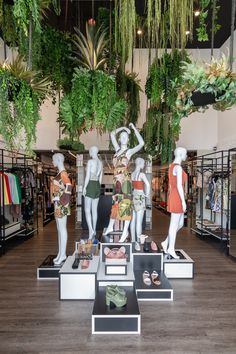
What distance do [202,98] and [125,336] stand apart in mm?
2313

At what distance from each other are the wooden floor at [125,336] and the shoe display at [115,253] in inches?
25.6

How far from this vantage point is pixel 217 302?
11.5ft

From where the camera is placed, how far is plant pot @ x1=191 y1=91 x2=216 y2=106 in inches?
90.6

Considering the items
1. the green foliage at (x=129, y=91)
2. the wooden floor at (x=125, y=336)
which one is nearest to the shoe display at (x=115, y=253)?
the wooden floor at (x=125, y=336)

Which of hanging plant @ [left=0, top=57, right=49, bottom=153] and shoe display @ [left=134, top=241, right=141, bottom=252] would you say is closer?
hanging plant @ [left=0, top=57, right=49, bottom=153]

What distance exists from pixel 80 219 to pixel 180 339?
6261mm

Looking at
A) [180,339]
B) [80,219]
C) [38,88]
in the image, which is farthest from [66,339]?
[80,219]

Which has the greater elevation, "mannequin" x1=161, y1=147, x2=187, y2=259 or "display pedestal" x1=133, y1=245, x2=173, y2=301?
"mannequin" x1=161, y1=147, x2=187, y2=259

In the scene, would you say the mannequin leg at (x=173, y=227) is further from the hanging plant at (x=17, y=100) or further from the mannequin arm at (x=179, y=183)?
the hanging plant at (x=17, y=100)

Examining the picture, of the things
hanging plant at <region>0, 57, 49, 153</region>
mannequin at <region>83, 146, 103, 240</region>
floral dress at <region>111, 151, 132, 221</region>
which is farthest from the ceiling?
hanging plant at <region>0, 57, 49, 153</region>

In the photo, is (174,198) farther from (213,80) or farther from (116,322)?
(213,80)

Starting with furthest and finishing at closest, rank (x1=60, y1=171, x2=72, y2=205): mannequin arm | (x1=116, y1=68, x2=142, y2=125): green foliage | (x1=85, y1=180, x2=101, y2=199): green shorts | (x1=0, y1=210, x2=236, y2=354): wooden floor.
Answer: (x1=85, y1=180, x2=101, y2=199): green shorts, (x1=116, y1=68, x2=142, y2=125): green foliage, (x1=60, y1=171, x2=72, y2=205): mannequin arm, (x1=0, y1=210, x2=236, y2=354): wooden floor

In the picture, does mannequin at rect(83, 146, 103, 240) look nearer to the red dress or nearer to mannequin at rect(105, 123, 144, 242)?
mannequin at rect(105, 123, 144, 242)

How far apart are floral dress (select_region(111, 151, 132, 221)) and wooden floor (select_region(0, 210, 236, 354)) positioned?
4.15ft
